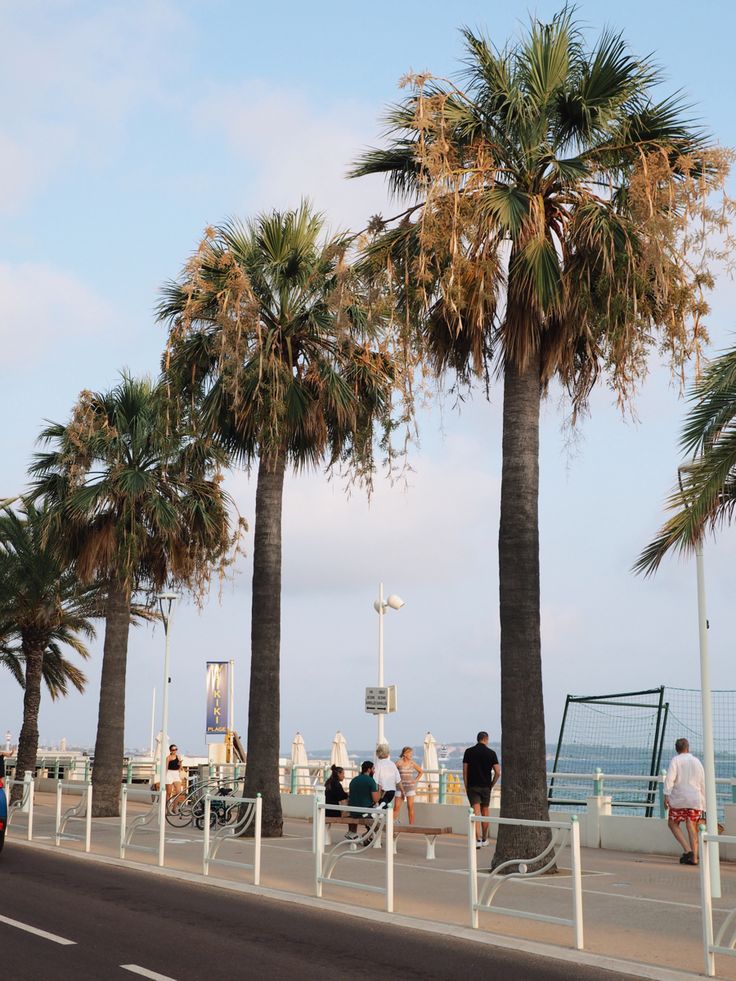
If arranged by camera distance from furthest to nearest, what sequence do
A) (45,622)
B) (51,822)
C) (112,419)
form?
(45,622) < (112,419) < (51,822)

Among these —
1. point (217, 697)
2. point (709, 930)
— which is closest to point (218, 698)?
point (217, 697)

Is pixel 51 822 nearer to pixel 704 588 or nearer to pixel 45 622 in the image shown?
pixel 45 622

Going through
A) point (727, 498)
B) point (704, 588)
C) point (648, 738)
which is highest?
point (727, 498)

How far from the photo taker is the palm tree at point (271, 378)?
21438mm

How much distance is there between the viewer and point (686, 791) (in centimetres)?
1691

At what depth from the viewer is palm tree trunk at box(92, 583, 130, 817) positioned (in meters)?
27.9

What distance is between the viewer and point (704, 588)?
1473cm

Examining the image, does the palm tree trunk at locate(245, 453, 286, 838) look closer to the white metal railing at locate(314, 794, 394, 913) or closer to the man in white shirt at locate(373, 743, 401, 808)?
the man in white shirt at locate(373, 743, 401, 808)

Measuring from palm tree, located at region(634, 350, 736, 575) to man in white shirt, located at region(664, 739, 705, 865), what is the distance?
4121 millimetres

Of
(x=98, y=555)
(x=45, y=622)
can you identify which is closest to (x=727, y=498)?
(x=98, y=555)

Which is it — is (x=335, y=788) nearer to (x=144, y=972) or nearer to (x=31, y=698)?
(x=144, y=972)

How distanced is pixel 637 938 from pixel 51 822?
19.4m

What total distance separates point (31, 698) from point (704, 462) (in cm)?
3024

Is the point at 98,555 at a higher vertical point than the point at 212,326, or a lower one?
lower
